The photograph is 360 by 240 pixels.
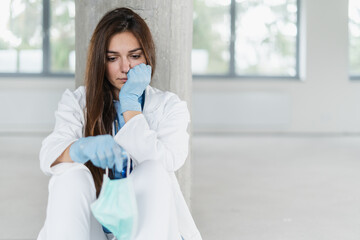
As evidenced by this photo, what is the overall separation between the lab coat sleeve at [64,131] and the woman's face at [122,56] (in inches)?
5.3

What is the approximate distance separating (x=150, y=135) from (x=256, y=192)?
1922mm

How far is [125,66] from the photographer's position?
163cm

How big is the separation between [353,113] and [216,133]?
1996mm

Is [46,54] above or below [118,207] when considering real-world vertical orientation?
above

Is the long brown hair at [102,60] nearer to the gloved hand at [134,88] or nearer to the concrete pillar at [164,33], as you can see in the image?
the gloved hand at [134,88]

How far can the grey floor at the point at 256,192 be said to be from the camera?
2.39 meters

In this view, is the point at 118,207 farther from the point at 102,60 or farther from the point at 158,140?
the point at 102,60

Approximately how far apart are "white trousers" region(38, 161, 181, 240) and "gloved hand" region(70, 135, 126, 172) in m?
0.06

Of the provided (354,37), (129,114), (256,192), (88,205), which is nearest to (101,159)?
(88,205)

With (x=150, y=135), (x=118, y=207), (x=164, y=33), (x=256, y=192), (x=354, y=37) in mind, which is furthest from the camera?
(x=354, y=37)

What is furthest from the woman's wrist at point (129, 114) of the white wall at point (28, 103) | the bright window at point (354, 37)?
the bright window at point (354, 37)

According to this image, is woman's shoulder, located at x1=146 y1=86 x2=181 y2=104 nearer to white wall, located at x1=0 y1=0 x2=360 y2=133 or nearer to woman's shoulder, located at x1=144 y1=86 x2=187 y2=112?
woman's shoulder, located at x1=144 y1=86 x2=187 y2=112

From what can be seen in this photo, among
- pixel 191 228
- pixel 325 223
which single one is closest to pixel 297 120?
pixel 325 223

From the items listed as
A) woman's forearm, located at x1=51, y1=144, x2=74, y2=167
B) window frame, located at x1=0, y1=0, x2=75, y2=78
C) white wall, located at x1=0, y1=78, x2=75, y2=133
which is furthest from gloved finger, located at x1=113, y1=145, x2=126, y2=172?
window frame, located at x1=0, y1=0, x2=75, y2=78
